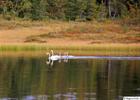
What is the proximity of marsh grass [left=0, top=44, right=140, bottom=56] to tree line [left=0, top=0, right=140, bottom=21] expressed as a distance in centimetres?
1037

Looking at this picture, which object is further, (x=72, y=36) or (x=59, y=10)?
(x=59, y=10)

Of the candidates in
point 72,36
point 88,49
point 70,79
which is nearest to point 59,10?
point 72,36

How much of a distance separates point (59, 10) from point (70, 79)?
33530 millimetres

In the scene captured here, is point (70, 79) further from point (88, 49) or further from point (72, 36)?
point (72, 36)

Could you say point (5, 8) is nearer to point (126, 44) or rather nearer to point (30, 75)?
point (126, 44)

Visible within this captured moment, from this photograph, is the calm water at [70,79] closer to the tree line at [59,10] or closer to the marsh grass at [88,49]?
the marsh grass at [88,49]

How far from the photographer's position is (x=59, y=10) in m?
62.5

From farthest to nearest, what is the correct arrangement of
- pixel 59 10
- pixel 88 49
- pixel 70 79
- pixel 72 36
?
pixel 59 10 → pixel 72 36 → pixel 88 49 → pixel 70 79

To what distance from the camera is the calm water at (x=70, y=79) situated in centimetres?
2382

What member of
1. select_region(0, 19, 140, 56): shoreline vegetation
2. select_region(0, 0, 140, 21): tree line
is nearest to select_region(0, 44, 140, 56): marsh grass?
select_region(0, 19, 140, 56): shoreline vegetation

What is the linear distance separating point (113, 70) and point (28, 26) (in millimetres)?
23172

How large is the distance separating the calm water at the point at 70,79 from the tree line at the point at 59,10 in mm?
21011

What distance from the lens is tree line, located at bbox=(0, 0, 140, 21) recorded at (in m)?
61.7

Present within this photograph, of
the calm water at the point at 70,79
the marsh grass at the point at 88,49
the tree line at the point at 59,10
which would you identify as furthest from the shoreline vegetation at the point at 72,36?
the calm water at the point at 70,79
